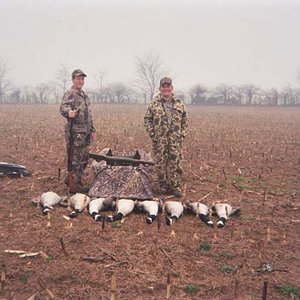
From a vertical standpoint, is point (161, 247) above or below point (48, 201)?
below

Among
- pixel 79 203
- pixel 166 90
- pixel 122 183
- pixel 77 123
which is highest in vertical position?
pixel 166 90

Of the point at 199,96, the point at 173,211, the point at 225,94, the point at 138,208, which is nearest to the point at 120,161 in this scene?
the point at 138,208

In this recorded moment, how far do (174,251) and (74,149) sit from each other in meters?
3.91

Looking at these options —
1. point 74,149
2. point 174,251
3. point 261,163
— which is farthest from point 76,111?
A: point 261,163

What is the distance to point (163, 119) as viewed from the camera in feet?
28.8

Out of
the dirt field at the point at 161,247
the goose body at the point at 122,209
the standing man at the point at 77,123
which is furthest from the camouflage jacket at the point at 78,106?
the goose body at the point at 122,209

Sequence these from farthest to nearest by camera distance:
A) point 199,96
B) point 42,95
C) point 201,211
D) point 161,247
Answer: point 42,95
point 199,96
point 201,211
point 161,247

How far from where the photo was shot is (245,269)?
17.9ft

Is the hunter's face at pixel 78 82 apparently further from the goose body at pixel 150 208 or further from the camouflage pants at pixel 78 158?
the goose body at pixel 150 208

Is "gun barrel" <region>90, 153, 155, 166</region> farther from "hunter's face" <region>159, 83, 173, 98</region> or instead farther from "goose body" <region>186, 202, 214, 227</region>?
"goose body" <region>186, 202, 214, 227</region>

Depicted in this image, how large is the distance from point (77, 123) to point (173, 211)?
123 inches

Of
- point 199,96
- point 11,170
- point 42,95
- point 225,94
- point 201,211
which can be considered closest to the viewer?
point 201,211

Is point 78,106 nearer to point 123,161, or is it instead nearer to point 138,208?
point 123,161

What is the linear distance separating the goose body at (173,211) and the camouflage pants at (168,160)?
1.50 meters
